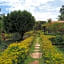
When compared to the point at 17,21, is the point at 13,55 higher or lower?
lower

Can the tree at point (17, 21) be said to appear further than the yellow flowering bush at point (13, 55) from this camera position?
Yes

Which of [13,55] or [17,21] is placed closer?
[13,55]

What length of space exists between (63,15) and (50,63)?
59.7 meters

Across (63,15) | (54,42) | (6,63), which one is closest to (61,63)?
(6,63)

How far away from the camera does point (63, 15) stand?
2625 inches

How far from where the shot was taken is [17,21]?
38562mm

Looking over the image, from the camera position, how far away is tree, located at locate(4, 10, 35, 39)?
38531 mm

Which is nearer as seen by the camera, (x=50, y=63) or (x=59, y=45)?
(x=50, y=63)

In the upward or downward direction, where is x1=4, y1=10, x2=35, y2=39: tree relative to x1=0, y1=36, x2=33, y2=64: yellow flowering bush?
upward

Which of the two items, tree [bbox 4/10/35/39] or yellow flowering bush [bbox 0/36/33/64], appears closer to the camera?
yellow flowering bush [bbox 0/36/33/64]

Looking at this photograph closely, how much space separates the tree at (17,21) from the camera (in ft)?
126

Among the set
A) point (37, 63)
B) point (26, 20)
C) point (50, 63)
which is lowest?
point (37, 63)

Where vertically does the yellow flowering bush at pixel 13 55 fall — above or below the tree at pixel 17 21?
below

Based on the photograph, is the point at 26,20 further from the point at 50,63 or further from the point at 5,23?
the point at 50,63
